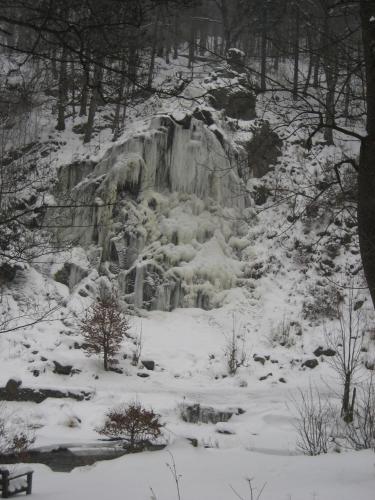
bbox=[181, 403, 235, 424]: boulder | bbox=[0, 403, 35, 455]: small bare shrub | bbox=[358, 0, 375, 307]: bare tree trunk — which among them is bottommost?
bbox=[0, 403, 35, 455]: small bare shrub

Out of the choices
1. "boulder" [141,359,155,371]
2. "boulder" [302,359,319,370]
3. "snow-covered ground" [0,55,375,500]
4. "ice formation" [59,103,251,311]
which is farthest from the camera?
"ice formation" [59,103,251,311]

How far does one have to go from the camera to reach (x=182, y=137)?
55.4 feet

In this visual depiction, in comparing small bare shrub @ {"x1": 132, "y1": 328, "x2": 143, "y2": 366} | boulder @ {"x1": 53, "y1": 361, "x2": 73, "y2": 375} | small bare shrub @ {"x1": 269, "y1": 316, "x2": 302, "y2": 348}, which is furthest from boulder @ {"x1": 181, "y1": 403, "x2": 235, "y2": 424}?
small bare shrub @ {"x1": 269, "y1": 316, "x2": 302, "y2": 348}

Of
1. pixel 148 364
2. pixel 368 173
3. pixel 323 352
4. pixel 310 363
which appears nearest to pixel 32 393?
pixel 148 364

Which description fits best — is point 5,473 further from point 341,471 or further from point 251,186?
point 251,186

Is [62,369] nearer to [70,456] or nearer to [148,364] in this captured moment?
[148,364]

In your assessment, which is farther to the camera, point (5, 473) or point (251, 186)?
point (251, 186)

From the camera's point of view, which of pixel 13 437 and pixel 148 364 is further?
pixel 148 364

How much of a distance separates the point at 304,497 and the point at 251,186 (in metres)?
15.0

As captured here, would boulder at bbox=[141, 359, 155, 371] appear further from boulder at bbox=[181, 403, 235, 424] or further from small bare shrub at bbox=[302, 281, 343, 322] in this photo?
small bare shrub at bbox=[302, 281, 343, 322]

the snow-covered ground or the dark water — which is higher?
the snow-covered ground

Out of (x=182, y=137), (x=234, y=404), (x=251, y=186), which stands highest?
(x=182, y=137)

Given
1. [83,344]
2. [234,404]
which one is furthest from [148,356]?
[234,404]

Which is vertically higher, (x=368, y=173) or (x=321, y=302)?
(x=368, y=173)
